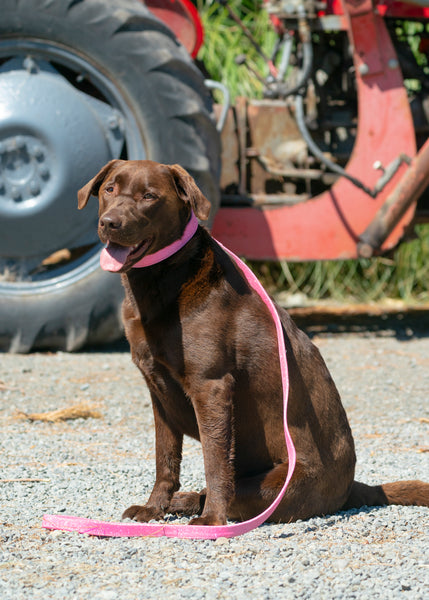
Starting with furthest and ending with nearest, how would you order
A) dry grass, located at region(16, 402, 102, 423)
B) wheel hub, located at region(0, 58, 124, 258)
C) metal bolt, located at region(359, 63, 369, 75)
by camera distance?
1. metal bolt, located at region(359, 63, 369, 75)
2. wheel hub, located at region(0, 58, 124, 258)
3. dry grass, located at region(16, 402, 102, 423)

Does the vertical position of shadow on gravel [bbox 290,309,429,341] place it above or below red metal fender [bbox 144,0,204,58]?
below

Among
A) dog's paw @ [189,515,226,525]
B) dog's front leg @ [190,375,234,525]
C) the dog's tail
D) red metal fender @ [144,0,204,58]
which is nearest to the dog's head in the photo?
dog's front leg @ [190,375,234,525]

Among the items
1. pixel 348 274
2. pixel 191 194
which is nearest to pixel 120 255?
pixel 191 194

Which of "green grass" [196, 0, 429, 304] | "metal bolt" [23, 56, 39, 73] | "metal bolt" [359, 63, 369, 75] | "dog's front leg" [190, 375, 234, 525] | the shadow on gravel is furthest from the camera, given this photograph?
"green grass" [196, 0, 429, 304]

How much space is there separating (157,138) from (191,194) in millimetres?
2165

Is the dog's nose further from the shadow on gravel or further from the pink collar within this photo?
the shadow on gravel

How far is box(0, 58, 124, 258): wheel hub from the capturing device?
13.9ft

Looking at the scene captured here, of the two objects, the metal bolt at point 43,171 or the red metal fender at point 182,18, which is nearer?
the metal bolt at point 43,171

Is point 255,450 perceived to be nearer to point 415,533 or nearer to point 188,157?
point 415,533

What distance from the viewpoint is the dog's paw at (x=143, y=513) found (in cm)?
235

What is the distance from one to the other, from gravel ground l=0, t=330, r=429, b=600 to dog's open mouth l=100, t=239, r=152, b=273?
66 centimetres

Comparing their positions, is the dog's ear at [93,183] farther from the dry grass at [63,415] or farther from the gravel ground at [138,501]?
the dry grass at [63,415]

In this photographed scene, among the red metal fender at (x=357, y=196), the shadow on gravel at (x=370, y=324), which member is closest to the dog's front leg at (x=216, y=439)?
the red metal fender at (x=357, y=196)

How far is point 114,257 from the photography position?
2207mm
